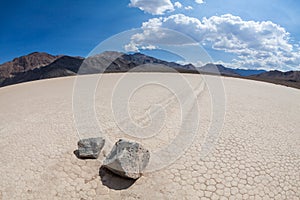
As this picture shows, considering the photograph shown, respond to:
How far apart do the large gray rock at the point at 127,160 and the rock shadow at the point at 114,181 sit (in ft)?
0.34

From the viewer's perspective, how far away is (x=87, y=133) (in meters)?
5.07

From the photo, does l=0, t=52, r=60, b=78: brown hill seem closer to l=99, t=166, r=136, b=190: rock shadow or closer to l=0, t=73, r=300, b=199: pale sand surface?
l=0, t=73, r=300, b=199: pale sand surface

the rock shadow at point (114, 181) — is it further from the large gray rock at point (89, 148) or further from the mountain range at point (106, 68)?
the mountain range at point (106, 68)

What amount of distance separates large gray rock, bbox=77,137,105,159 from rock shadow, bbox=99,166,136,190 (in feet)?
1.54

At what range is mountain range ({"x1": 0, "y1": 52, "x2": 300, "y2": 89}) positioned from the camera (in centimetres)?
1195

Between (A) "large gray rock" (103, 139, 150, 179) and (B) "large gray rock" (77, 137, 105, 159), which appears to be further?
(B) "large gray rock" (77, 137, 105, 159)

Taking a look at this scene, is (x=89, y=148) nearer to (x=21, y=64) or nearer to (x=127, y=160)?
(x=127, y=160)

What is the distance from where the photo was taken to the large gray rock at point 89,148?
13.5 ft

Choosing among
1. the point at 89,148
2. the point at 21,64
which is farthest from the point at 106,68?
the point at 21,64

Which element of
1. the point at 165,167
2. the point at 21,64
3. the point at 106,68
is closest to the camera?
the point at 165,167

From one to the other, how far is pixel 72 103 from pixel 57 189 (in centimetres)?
466

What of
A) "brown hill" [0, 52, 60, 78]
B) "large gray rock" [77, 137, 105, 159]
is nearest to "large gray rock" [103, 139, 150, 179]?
"large gray rock" [77, 137, 105, 159]

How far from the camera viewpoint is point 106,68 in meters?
21.8

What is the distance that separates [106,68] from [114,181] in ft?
62.8
